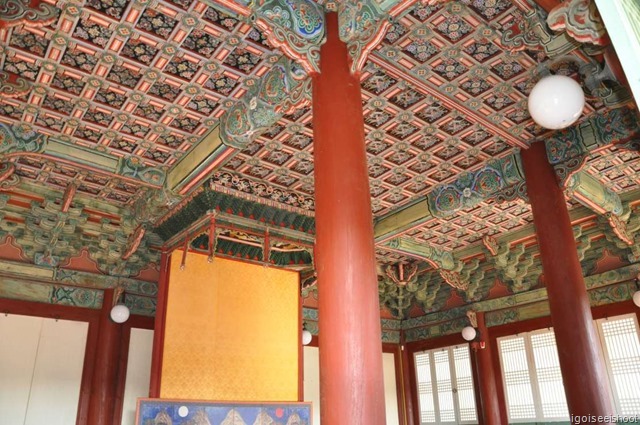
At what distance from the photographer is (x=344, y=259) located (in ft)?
8.91

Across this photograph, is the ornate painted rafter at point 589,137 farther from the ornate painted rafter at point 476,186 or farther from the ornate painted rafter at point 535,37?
the ornate painted rafter at point 535,37

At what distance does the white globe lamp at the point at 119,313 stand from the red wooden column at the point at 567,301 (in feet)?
16.0

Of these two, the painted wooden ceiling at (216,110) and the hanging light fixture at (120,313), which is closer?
the painted wooden ceiling at (216,110)

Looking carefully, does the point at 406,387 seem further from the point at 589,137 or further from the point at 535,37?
the point at 535,37

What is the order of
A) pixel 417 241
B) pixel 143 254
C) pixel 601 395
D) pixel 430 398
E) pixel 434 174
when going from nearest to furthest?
pixel 601 395
pixel 434 174
pixel 143 254
pixel 417 241
pixel 430 398

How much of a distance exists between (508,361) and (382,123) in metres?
5.24

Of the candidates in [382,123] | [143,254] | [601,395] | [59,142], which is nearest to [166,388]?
[143,254]

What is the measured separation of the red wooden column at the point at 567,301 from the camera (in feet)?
12.9

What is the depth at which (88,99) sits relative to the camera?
4512 millimetres

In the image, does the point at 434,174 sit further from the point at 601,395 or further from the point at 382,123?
the point at 601,395

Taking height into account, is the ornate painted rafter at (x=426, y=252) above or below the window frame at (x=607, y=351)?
above

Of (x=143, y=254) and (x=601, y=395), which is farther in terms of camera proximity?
(x=143, y=254)

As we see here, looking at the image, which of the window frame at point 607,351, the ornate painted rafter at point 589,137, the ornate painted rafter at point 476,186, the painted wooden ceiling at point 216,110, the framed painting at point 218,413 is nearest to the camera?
the painted wooden ceiling at point 216,110

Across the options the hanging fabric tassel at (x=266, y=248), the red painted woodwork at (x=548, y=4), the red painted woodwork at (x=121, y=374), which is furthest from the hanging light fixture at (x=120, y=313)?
the red painted woodwork at (x=548, y=4)
